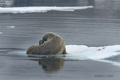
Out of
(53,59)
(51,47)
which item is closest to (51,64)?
(53,59)

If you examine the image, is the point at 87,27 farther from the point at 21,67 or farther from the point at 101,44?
the point at 21,67

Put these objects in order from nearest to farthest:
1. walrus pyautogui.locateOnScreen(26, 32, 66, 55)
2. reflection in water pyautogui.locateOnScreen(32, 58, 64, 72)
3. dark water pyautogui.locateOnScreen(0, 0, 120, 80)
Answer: dark water pyautogui.locateOnScreen(0, 0, 120, 80), reflection in water pyautogui.locateOnScreen(32, 58, 64, 72), walrus pyautogui.locateOnScreen(26, 32, 66, 55)

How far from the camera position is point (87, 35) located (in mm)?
24125

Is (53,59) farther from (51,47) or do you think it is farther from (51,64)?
(51,64)

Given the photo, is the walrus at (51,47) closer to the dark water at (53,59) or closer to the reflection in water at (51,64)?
the dark water at (53,59)

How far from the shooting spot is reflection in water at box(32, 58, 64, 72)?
46.2 ft

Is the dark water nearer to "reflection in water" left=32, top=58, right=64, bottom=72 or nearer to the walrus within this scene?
"reflection in water" left=32, top=58, right=64, bottom=72

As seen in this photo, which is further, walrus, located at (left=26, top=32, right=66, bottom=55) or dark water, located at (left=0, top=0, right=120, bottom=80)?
walrus, located at (left=26, top=32, right=66, bottom=55)

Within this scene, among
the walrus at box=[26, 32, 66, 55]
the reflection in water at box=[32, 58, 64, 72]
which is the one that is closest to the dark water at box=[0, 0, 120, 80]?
the reflection in water at box=[32, 58, 64, 72]

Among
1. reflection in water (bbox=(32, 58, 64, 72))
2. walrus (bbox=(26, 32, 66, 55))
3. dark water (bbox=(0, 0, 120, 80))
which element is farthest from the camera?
walrus (bbox=(26, 32, 66, 55))

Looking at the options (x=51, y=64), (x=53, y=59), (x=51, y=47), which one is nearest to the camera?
(x=51, y=64)

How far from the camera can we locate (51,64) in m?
14.7

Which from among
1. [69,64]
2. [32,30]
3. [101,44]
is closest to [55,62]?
[69,64]

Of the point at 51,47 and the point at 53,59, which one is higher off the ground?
the point at 51,47
